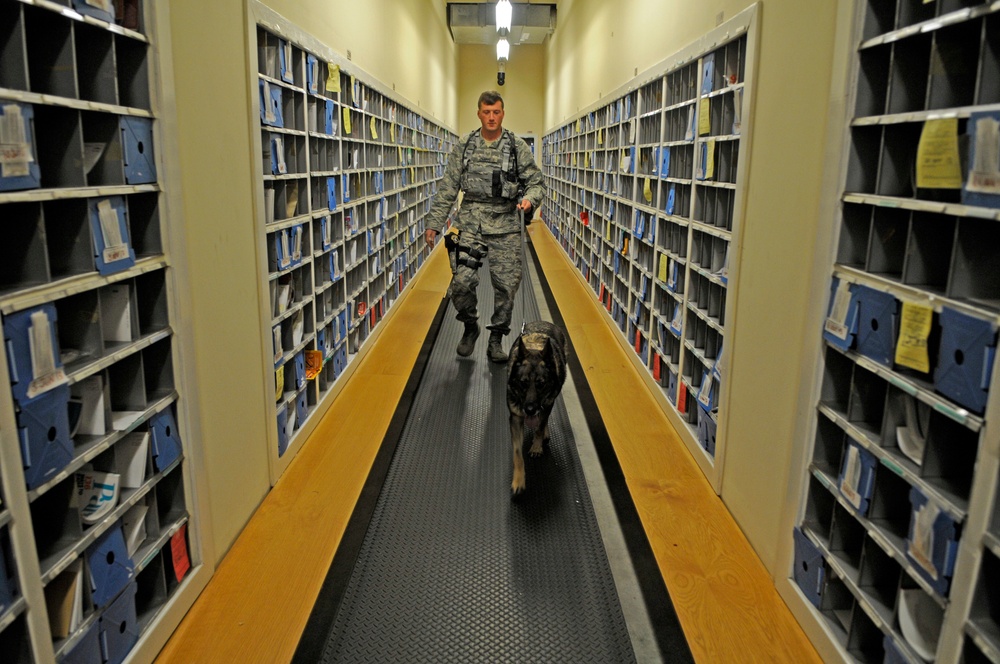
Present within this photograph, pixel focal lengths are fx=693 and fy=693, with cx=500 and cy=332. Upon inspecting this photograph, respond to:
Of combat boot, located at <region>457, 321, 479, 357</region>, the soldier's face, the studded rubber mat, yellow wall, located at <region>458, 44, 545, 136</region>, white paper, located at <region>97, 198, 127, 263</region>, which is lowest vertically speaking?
the studded rubber mat

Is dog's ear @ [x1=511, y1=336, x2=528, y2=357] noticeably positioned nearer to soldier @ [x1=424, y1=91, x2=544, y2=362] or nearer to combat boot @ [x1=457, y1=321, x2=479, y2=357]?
soldier @ [x1=424, y1=91, x2=544, y2=362]

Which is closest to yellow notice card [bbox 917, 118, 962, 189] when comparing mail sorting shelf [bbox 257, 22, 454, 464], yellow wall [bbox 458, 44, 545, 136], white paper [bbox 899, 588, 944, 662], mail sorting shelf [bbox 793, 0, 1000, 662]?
mail sorting shelf [bbox 793, 0, 1000, 662]

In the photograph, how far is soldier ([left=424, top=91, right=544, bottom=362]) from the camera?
193 inches

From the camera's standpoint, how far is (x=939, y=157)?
1540 mm

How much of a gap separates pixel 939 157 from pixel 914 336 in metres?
0.41

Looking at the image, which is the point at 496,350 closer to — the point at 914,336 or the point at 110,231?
the point at 110,231

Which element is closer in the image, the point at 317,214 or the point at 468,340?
the point at 317,214

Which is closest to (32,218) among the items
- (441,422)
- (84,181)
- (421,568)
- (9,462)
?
(84,181)

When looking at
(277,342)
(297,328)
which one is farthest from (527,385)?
(297,328)

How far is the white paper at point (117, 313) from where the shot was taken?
193cm

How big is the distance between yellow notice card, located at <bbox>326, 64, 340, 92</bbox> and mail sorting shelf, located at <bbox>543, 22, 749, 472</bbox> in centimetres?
199

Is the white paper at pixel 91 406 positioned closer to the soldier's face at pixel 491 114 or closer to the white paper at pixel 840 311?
the white paper at pixel 840 311

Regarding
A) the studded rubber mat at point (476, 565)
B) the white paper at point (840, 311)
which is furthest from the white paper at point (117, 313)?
the white paper at point (840, 311)

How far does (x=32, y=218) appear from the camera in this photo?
62.4 inches
